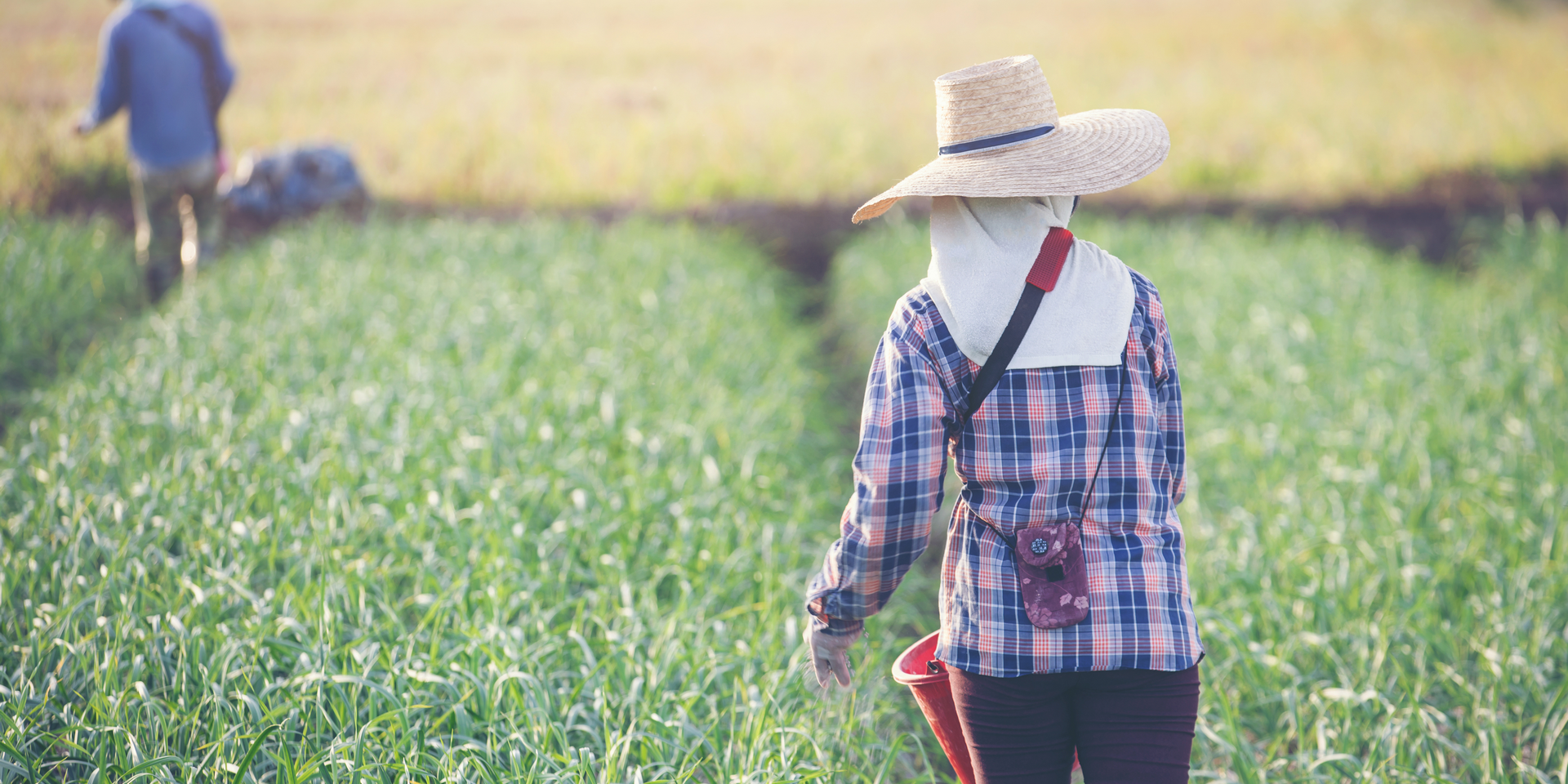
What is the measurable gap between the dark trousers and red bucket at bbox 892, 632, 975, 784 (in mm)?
67

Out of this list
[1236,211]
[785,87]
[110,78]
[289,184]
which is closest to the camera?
[110,78]

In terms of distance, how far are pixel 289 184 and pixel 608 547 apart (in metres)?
6.48

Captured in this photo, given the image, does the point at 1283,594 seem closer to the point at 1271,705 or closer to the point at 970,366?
the point at 1271,705

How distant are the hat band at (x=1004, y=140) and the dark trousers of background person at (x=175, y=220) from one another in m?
5.42

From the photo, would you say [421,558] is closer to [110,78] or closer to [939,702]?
[939,702]

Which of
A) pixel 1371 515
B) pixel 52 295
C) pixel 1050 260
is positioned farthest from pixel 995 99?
pixel 52 295

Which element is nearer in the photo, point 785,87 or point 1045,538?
point 1045,538

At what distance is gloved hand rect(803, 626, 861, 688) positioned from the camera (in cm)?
155

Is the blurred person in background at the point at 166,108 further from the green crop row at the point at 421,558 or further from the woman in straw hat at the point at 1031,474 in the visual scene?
the woman in straw hat at the point at 1031,474

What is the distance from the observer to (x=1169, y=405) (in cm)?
157

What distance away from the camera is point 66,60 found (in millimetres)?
9148

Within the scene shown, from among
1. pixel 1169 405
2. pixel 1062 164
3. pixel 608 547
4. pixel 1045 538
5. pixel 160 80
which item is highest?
pixel 160 80

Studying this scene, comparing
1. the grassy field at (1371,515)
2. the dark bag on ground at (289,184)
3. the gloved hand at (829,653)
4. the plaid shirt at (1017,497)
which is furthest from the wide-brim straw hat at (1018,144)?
the dark bag on ground at (289,184)

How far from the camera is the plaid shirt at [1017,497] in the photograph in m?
1.41
